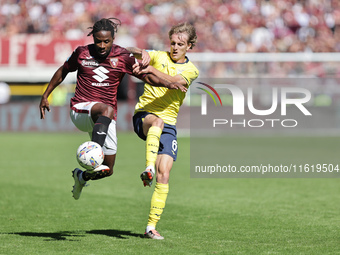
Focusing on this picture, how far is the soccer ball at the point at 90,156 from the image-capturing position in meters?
6.74

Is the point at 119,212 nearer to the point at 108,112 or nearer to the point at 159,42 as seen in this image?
the point at 108,112

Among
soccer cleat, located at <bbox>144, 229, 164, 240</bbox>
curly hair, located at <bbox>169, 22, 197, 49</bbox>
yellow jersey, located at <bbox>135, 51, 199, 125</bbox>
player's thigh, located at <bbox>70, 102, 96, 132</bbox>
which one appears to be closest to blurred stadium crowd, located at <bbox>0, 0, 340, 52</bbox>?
yellow jersey, located at <bbox>135, 51, 199, 125</bbox>

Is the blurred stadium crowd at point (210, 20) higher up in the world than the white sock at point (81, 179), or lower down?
higher up

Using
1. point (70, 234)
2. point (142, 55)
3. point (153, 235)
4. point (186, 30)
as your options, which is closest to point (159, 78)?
point (142, 55)

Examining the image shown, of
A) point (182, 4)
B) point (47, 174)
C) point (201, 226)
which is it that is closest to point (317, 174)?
point (47, 174)

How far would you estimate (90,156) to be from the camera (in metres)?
6.74

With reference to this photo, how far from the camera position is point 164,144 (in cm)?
741

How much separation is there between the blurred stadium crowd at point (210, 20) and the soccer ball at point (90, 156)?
60.8 feet

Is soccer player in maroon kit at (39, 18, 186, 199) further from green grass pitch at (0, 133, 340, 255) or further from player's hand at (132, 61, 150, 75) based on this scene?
green grass pitch at (0, 133, 340, 255)

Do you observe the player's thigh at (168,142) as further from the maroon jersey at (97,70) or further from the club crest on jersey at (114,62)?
the club crest on jersey at (114,62)

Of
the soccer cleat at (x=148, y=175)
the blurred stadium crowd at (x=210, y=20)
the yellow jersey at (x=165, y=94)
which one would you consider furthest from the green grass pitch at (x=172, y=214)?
the blurred stadium crowd at (x=210, y=20)

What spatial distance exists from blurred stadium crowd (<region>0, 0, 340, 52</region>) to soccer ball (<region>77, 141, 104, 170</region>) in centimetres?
1852

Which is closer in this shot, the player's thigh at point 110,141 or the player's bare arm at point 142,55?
the player's bare arm at point 142,55

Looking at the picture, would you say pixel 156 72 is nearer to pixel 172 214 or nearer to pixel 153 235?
pixel 153 235
